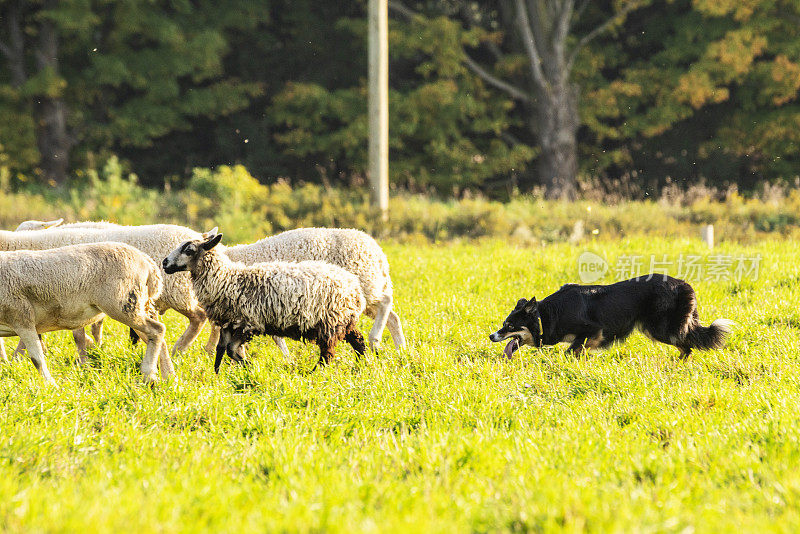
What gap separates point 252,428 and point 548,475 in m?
1.88

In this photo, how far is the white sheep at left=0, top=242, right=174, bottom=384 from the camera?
16.8 ft

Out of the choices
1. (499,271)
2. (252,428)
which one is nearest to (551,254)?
(499,271)

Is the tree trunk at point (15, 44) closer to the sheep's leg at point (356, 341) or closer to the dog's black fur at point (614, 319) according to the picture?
A: the sheep's leg at point (356, 341)

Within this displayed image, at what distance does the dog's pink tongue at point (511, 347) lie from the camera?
586 centimetres

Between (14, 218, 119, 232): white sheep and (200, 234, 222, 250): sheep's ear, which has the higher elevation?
(200, 234, 222, 250): sheep's ear

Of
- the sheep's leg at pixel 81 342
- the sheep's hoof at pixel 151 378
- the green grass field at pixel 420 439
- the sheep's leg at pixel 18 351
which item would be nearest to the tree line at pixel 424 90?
the green grass field at pixel 420 439

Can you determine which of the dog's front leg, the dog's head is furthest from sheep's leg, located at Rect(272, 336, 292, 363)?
the dog's front leg

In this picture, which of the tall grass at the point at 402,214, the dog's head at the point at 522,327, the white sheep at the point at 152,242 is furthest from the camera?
the tall grass at the point at 402,214

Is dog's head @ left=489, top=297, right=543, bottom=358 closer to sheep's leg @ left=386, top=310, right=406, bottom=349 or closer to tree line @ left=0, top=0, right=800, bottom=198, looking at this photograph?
sheep's leg @ left=386, top=310, right=406, bottom=349

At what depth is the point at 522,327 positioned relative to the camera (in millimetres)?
5969

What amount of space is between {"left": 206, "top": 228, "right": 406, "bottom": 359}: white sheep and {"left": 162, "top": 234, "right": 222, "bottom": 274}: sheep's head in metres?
0.89

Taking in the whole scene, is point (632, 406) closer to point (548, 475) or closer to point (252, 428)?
point (548, 475)

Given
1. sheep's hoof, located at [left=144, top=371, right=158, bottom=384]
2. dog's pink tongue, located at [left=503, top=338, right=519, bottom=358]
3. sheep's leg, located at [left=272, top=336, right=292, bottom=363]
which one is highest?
sheep's hoof, located at [left=144, top=371, right=158, bottom=384]

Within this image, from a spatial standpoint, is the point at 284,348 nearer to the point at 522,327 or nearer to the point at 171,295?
the point at 171,295
